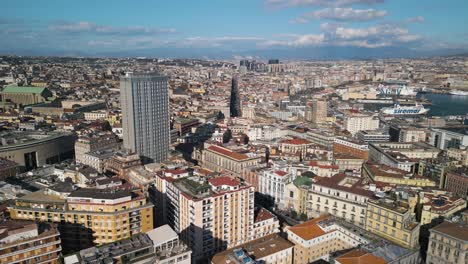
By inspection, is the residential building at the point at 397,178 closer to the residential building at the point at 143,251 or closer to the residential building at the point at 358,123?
the residential building at the point at 143,251

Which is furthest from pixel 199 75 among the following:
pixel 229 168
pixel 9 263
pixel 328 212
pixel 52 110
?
pixel 9 263

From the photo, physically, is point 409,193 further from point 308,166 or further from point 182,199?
point 182,199

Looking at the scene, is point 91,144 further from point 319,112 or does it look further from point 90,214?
point 319,112

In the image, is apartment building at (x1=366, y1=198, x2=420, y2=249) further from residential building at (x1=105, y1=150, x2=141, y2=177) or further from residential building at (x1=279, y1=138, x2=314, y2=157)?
residential building at (x1=105, y1=150, x2=141, y2=177)

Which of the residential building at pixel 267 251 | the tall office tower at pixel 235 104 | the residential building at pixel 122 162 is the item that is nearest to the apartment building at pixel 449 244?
the residential building at pixel 267 251

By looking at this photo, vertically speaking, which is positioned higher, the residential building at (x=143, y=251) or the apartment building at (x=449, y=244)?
the residential building at (x=143, y=251)

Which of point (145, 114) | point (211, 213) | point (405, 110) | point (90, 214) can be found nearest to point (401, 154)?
point (211, 213)
